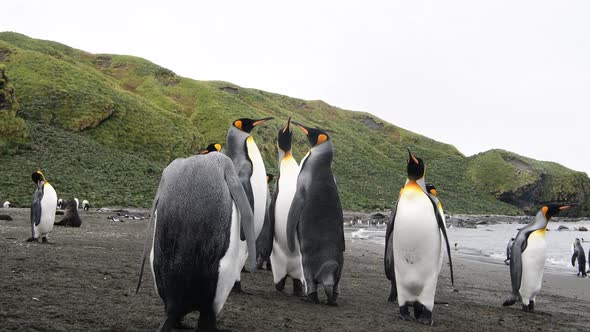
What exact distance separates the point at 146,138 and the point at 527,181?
6177 centimetres

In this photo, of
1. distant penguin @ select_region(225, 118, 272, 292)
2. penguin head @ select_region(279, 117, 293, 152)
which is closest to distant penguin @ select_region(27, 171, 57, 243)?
distant penguin @ select_region(225, 118, 272, 292)

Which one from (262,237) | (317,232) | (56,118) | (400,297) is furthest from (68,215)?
(56,118)

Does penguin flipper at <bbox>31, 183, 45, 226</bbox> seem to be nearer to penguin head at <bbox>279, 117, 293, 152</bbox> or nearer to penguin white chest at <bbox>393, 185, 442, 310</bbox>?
penguin head at <bbox>279, 117, 293, 152</bbox>

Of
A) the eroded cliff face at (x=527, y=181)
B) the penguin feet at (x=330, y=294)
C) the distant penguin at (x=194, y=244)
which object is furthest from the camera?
the eroded cliff face at (x=527, y=181)

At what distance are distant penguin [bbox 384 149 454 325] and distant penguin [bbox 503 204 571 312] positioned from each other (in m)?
2.46

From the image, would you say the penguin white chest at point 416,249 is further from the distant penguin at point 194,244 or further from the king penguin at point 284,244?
the distant penguin at point 194,244

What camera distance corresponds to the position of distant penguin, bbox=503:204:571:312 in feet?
25.1

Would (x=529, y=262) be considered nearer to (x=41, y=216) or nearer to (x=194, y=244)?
(x=194, y=244)

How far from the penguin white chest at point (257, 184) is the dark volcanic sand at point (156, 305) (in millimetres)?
882

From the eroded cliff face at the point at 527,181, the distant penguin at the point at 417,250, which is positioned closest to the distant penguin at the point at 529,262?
the distant penguin at the point at 417,250

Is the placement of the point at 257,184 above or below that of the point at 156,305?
above

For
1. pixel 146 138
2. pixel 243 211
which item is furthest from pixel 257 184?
pixel 146 138

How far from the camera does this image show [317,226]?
20.5ft

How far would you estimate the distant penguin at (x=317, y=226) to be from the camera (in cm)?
603
